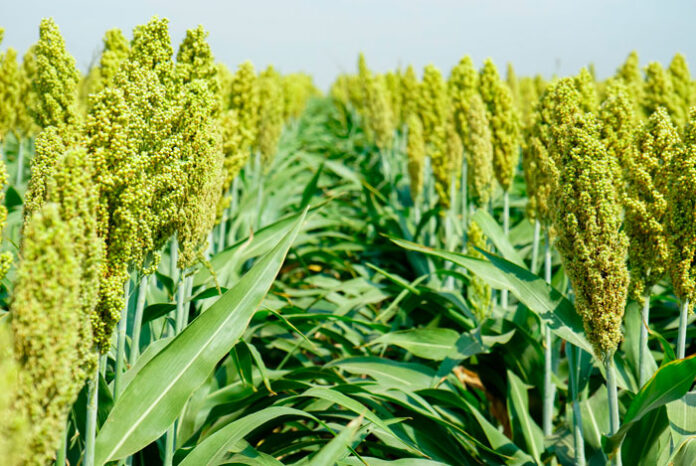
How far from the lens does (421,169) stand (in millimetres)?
5516

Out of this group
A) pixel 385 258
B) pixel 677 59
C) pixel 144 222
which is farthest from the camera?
pixel 677 59

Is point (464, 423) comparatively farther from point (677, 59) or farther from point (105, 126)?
point (677, 59)

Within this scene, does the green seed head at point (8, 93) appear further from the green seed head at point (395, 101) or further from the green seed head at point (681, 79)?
the green seed head at point (681, 79)

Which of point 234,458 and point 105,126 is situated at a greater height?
point 105,126

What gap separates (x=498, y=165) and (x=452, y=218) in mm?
1016

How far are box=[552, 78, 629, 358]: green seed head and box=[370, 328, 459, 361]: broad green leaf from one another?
119 centimetres

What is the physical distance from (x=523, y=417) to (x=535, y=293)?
2.81 feet

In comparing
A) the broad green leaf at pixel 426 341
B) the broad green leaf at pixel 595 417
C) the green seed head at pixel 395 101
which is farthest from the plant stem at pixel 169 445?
the green seed head at pixel 395 101

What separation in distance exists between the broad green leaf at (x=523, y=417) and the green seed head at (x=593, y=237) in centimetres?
100

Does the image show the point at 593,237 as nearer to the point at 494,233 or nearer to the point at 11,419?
the point at 494,233

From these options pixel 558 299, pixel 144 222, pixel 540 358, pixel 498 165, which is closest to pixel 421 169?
pixel 498 165

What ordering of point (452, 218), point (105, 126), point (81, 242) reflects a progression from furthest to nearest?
1. point (452, 218)
2. point (105, 126)
3. point (81, 242)

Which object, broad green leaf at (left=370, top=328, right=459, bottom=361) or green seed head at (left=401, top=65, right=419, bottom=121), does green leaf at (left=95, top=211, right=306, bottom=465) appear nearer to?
broad green leaf at (left=370, top=328, right=459, bottom=361)

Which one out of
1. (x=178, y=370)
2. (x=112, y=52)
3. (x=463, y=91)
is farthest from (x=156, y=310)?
(x=463, y=91)
